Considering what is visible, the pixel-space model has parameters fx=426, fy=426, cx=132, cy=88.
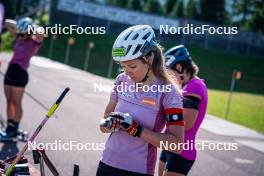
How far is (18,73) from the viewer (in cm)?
791

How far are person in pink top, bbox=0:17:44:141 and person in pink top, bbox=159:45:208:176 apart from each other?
13.6ft

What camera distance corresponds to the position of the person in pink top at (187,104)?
4.09m

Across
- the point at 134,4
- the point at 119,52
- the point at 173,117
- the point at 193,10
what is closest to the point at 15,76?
the point at 119,52

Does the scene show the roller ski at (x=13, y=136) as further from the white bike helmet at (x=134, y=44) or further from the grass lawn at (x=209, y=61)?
the grass lawn at (x=209, y=61)

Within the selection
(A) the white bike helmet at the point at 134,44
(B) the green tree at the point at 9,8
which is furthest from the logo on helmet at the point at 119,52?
(B) the green tree at the point at 9,8

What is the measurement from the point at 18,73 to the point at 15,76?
0.26 ft

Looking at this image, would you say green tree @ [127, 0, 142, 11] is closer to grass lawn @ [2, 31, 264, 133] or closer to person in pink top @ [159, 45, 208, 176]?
grass lawn @ [2, 31, 264, 133]

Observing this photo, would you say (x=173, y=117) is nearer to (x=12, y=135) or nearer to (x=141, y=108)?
(x=141, y=108)

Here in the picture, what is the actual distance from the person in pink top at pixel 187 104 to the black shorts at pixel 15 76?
428 centimetres

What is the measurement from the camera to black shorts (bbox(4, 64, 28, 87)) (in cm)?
790

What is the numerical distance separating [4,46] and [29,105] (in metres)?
33.0

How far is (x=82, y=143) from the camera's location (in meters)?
8.82

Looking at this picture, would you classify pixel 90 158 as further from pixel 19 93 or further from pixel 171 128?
pixel 171 128

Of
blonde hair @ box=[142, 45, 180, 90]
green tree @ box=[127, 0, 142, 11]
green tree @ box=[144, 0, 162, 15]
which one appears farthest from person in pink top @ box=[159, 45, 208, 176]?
green tree @ box=[144, 0, 162, 15]
